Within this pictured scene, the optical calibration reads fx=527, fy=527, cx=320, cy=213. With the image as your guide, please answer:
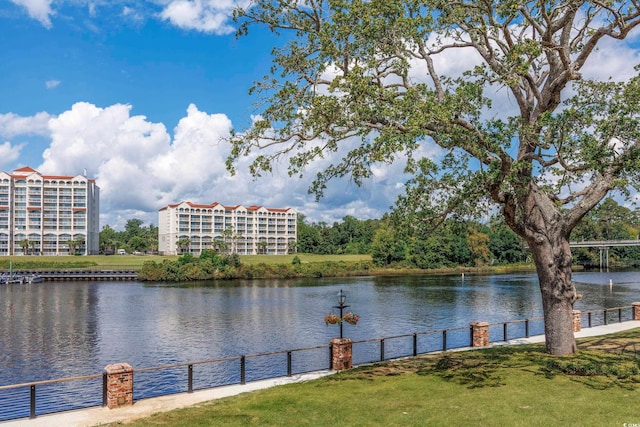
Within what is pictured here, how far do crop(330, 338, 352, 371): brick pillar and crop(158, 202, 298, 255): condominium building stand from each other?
13823 centimetres

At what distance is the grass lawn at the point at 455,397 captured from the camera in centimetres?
1076

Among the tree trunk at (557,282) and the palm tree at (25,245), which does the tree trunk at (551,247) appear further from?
the palm tree at (25,245)

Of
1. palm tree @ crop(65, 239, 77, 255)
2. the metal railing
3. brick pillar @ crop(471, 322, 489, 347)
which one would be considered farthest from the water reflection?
palm tree @ crop(65, 239, 77, 255)

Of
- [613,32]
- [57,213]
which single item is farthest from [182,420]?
[57,213]

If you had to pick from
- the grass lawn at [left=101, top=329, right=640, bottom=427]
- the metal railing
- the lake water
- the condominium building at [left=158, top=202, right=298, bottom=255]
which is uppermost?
the condominium building at [left=158, top=202, right=298, bottom=255]

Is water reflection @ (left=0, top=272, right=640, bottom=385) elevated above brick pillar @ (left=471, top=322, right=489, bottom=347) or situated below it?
below

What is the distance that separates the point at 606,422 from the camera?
32.8 ft

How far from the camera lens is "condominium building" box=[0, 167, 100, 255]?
446ft

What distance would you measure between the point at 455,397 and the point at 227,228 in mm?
158174

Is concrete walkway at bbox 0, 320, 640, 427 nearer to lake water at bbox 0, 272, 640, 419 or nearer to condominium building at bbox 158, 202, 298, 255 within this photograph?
→ lake water at bbox 0, 272, 640, 419

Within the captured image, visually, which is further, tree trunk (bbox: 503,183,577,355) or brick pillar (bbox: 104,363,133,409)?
tree trunk (bbox: 503,183,577,355)

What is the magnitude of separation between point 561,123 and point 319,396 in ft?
31.2

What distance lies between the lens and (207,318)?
4200 centimetres

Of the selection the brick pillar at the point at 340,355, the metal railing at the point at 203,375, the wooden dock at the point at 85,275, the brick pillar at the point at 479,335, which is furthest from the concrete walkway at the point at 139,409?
the wooden dock at the point at 85,275
